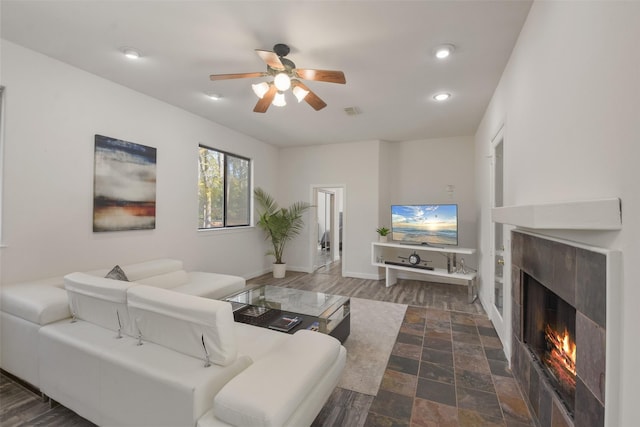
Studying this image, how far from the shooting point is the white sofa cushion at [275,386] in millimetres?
1150

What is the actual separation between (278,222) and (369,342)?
3276 millimetres

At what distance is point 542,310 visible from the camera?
193 centimetres

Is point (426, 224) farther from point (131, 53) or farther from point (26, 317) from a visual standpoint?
point (26, 317)

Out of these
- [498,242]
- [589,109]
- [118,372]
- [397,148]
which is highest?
[397,148]

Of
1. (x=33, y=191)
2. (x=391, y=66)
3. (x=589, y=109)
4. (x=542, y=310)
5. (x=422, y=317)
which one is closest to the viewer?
(x=589, y=109)

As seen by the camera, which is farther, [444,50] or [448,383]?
[444,50]

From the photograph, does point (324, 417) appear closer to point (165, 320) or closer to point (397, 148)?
point (165, 320)

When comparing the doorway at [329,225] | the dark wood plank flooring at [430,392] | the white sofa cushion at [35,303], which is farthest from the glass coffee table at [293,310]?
the doorway at [329,225]

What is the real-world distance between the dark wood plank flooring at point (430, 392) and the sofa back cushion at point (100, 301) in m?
0.62

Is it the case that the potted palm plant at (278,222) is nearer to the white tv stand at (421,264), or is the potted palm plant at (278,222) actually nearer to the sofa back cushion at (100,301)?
the white tv stand at (421,264)

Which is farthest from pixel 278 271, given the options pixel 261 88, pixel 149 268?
pixel 261 88

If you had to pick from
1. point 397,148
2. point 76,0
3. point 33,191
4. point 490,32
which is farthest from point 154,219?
point 397,148

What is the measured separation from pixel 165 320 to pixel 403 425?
1594 millimetres

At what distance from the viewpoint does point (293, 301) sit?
3133 mm
